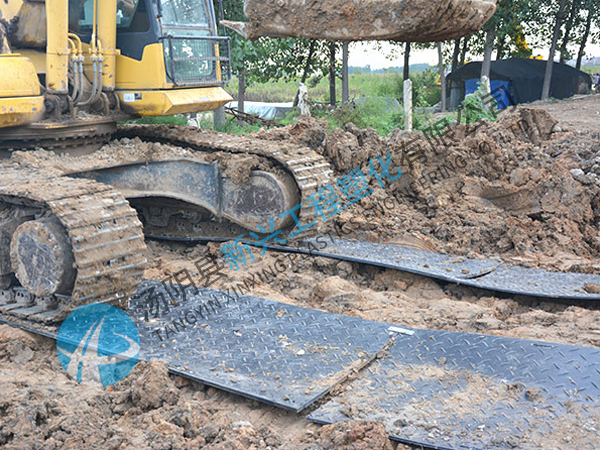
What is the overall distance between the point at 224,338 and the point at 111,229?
1.16 metres

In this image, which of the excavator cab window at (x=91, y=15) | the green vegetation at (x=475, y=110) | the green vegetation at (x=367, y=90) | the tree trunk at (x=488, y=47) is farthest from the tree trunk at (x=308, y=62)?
the excavator cab window at (x=91, y=15)

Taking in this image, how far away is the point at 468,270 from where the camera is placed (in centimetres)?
609

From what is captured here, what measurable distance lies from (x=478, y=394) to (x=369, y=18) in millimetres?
2213

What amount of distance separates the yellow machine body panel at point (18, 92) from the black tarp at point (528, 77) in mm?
18686

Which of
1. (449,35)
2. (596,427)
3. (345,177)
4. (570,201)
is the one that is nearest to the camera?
(449,35)

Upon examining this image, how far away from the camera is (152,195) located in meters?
6.73

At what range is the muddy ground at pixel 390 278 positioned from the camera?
3.59 meters

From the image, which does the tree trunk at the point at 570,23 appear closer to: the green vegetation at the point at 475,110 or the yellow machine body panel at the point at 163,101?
the green vegetation at the point at 475,110

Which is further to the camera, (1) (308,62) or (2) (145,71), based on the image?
(1) (308,62)

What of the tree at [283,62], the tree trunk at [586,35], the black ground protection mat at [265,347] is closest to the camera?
the black ground protection mat at [265,347]

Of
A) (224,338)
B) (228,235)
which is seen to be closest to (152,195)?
(228,235)

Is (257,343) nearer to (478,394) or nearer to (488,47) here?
(478,394)

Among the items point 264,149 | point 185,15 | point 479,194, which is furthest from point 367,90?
point 264,149

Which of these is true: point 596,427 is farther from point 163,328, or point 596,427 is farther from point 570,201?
point 570,201
